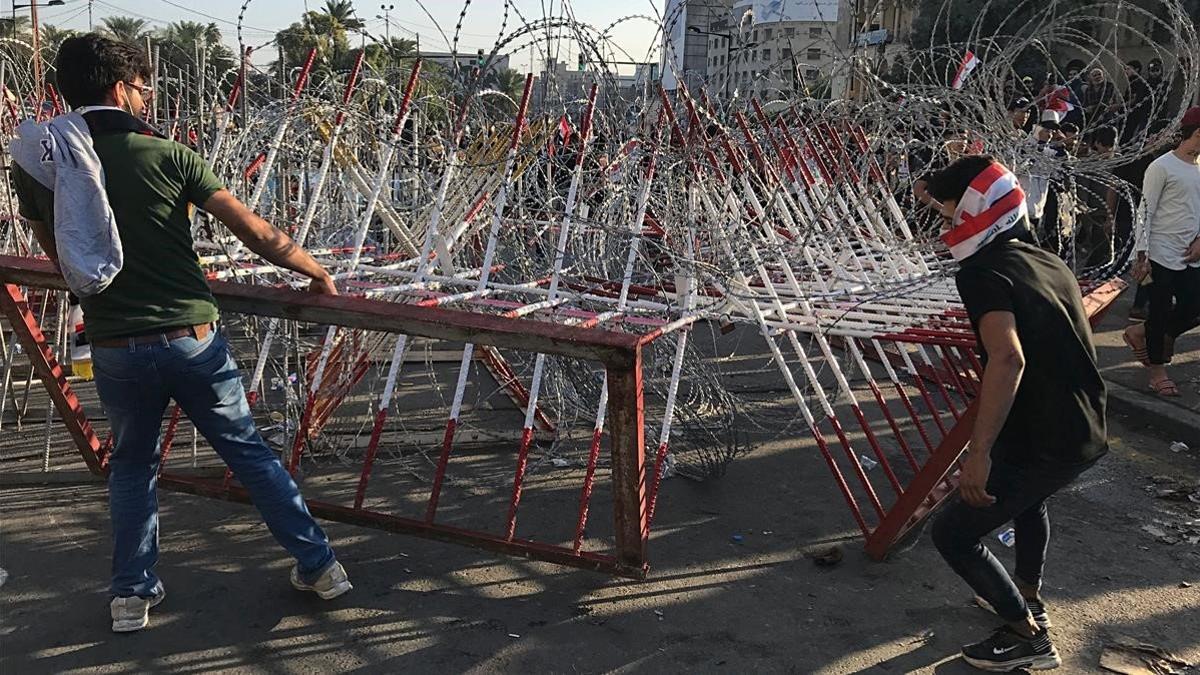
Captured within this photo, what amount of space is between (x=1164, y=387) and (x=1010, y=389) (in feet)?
14.2

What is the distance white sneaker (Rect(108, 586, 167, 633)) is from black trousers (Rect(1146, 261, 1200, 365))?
6.01 meters

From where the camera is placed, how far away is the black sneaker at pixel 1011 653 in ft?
10.0

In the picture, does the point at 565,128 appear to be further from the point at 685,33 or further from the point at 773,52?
the point at 773,52

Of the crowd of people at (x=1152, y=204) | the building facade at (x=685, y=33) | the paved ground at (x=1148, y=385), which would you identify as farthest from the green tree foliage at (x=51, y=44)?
the paved ground at (x=1148, y=385)

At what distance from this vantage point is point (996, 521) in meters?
2.97

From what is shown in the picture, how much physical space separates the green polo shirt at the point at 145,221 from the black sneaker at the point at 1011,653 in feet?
9.26

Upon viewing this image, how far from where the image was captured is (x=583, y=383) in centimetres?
491

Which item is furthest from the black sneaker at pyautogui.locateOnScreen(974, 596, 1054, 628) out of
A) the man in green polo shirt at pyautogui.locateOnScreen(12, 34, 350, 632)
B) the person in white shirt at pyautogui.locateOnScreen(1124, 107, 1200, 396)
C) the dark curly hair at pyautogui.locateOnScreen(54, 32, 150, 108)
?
the dark curly hair at pyautogui.locateOnScreen(54, 32, 150, 108)

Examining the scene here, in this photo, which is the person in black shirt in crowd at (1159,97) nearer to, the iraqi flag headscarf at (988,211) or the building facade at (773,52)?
the building facade at (773,52)

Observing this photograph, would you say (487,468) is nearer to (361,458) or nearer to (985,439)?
(361,458)

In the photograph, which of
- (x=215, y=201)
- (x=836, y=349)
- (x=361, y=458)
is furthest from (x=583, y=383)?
(x=836, y=349)

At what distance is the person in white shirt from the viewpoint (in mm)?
5684

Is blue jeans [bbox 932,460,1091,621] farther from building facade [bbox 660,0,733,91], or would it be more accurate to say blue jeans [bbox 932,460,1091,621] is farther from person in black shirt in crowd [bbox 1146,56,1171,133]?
person in black shirt in crowd [bbox 1146,56,1171,133]

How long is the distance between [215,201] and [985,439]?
247 centimetres
